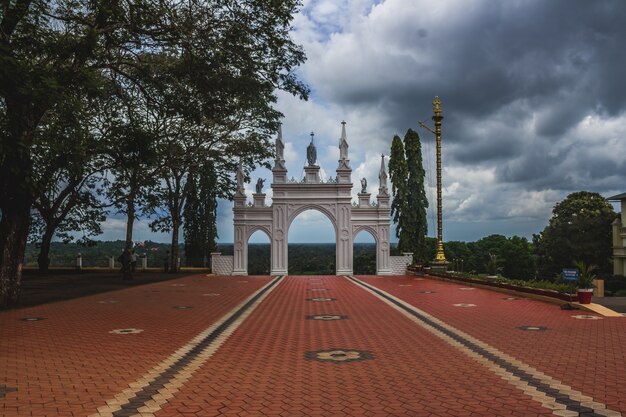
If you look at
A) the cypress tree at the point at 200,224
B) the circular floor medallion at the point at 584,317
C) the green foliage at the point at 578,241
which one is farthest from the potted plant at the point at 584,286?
the green foliage at the point at 578,241

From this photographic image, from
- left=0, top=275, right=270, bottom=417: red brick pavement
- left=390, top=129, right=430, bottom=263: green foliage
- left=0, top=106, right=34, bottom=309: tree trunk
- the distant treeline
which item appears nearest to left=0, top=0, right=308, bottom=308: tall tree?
left=0, top=106, right=34, bottom=309: tree trunk

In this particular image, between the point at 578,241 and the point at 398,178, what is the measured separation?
61.8ft

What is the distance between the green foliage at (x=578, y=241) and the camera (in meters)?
48.2

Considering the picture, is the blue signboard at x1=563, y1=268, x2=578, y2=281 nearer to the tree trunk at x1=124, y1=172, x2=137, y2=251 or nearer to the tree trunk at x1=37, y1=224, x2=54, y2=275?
the tree trunk at x1=124, y1=172, x2=137, y2=251

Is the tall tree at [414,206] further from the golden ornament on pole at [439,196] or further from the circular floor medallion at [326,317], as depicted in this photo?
the circular floor medallion at [326,317]

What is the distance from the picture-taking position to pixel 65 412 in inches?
243

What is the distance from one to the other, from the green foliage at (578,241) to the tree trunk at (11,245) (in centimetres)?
4406

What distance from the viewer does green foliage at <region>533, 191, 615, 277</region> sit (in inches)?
1897

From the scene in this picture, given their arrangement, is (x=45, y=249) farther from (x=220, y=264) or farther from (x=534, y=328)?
(x=534, y=328)

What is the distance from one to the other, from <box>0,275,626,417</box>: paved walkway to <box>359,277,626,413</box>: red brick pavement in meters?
0.03

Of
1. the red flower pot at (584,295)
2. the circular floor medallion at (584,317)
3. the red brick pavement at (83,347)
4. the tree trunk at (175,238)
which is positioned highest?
the tree trunk at (175,238)

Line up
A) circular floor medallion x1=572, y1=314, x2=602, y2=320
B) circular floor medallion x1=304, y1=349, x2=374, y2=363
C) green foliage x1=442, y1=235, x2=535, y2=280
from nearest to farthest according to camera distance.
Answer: circular floor medallion x1=304, y1=349, x2=374, y2=363
circular floor medallion x1=572, y1=314, x2=602, y2=320
green foliage x1=442, y1=235, x2=535, y2=280

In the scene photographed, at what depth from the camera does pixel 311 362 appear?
8617 millimetres

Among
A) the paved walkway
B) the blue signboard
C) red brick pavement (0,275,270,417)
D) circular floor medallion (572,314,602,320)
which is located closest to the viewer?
the paved walkway
